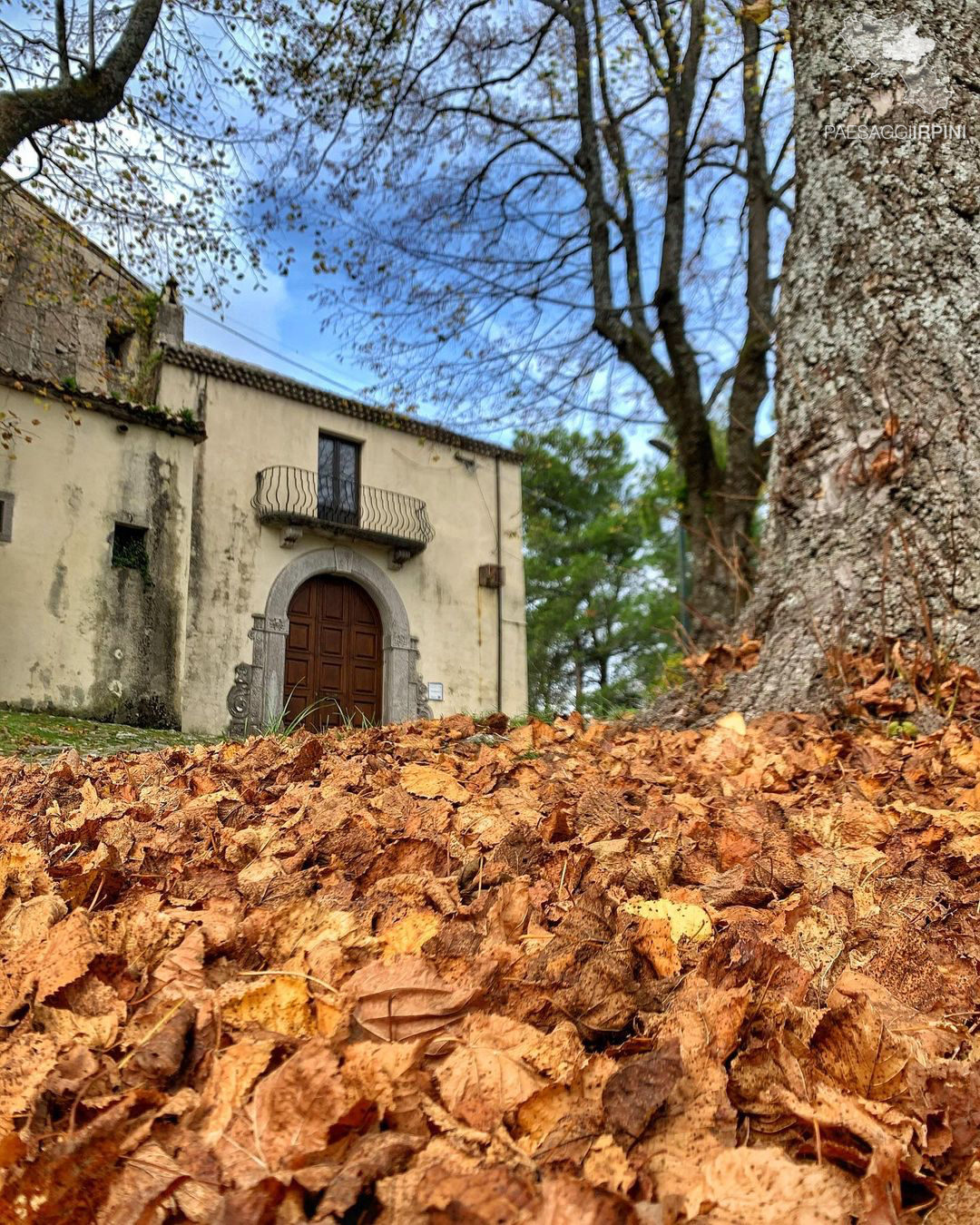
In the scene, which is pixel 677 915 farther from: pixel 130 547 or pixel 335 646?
pixel 335 646

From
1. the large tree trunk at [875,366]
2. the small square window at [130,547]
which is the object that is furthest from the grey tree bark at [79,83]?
the small square window at [130,547]

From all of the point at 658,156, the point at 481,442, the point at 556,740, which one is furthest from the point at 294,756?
the point at 481,442

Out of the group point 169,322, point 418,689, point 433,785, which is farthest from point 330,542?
point 433,785

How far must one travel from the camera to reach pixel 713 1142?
698 millimetres

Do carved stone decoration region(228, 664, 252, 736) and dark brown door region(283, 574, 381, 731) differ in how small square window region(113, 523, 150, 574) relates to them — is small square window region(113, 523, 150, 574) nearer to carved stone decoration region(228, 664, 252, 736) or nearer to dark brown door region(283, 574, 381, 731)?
carved stone decoration region(228, 664, 252, 736)

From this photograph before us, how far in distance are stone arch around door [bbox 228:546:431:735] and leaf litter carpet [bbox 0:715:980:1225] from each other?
413 inches

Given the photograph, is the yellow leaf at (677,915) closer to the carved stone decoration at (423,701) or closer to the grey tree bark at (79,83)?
the grey tree bark at (79,83)

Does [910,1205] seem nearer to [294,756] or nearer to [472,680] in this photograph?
[294,756]

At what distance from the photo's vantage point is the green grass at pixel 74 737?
4.48 meters

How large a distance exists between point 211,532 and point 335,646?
2.57 meters

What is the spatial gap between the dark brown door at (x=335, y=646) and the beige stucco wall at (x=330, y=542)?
2.06 feet

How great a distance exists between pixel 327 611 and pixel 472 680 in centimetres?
263

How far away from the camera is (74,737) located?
554cm

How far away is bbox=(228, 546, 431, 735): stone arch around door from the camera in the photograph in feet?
39.8
